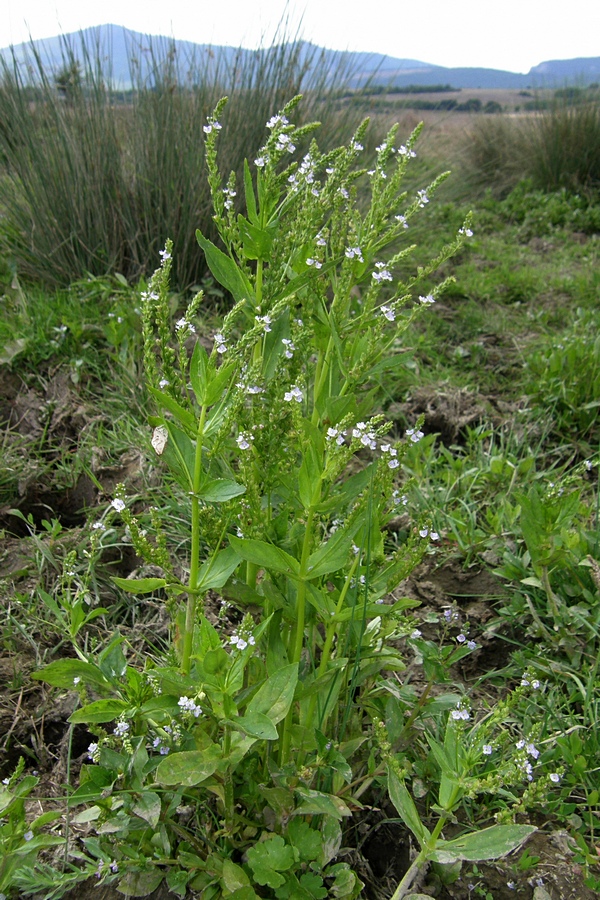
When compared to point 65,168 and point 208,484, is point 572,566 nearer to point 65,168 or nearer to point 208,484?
point 208,484

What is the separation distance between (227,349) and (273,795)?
2.65 ft

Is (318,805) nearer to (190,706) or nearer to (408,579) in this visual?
(190,706)

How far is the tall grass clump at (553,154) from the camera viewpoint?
7.32 metres

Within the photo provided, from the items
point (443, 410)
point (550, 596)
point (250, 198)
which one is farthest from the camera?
point (443, 410)

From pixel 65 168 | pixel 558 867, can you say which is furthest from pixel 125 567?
pixel 65 168

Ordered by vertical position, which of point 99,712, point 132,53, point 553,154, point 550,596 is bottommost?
point 550,596

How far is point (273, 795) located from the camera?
1259 mm

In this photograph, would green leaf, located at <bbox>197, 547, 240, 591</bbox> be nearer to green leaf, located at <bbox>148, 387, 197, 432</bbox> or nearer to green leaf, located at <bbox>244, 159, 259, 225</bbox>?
green leaf, located at <bbox>148, 387, 197, 432</bbox>

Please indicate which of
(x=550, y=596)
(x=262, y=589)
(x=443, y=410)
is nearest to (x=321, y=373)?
(x=262, y=589)

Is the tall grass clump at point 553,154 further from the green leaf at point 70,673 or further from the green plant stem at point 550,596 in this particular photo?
the green leaf at point 70,673

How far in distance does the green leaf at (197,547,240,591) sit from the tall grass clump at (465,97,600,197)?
7.05 metres

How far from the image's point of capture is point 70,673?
126 cm

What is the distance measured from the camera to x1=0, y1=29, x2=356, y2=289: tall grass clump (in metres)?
3.93

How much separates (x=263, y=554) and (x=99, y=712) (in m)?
0.42
